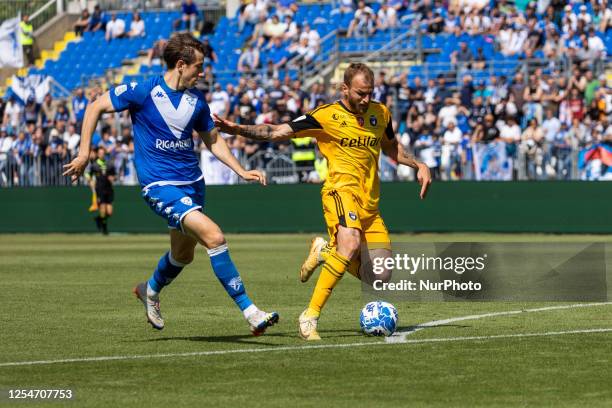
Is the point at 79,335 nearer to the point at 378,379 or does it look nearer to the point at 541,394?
the point at 378,379

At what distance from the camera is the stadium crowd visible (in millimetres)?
29812

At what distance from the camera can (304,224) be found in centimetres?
3356

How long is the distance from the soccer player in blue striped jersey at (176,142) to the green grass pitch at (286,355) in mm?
853

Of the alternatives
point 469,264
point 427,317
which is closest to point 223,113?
point 469,264

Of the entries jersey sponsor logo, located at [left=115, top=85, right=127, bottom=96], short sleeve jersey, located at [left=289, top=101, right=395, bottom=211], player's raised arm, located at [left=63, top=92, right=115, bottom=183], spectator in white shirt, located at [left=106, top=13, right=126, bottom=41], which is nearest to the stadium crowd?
spectator in white shirt, located at [left=106, top=13, right=126, bottom=41]

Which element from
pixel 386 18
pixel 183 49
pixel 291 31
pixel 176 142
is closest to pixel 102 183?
pixel 291 31

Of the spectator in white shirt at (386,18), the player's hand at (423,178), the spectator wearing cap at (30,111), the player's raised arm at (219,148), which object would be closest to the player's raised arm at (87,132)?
the player's raised arm at (219,148)

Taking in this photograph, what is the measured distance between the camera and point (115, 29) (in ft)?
144

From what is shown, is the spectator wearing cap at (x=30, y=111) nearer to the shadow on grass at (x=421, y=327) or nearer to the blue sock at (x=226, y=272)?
the shadow on grass at (x=421, y=327)

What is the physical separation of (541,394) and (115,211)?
28.3m

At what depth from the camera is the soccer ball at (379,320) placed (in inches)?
439

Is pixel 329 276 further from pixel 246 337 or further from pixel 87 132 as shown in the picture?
pixel 87 132

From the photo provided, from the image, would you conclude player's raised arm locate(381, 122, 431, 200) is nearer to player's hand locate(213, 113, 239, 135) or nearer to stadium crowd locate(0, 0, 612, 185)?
player's hand locate(213, 113, 239, 135)

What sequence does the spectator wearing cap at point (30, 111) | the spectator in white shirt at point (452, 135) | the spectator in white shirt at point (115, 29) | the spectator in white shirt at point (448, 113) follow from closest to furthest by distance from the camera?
1. the spectator in white shirt at point (452, 135)
2. the spectator in white shirt at point (448, 113)
3. the spectator wearing cap at point (30, 111)
4. the spectator in white shirt at point (115, 29)
